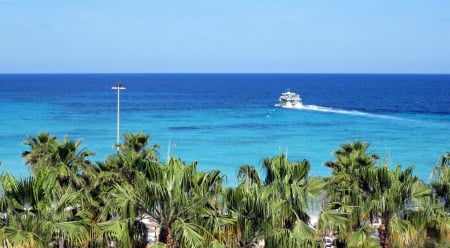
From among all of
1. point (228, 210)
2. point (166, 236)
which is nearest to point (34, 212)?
point (166, 236)

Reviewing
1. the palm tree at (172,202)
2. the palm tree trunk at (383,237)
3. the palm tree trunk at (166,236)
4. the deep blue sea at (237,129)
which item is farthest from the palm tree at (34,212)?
the deep blue sea at (237,129)

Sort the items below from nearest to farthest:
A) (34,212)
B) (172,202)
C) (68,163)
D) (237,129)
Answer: (34,212) < (172,202) < (68,163) < (237,129)

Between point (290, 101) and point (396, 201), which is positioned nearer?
point (396, 201)

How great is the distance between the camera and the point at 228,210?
13586 millimetres

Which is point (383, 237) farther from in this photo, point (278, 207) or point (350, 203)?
point (278, 207)

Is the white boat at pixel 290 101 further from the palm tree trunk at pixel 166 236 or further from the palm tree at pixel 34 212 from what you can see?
the palm tree at pixel 34 212

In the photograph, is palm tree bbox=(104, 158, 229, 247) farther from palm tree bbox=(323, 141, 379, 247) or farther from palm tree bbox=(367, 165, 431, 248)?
palm tree bbox=(367, 165, 431, 248)

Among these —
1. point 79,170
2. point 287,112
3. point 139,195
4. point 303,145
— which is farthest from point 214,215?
point 287,112

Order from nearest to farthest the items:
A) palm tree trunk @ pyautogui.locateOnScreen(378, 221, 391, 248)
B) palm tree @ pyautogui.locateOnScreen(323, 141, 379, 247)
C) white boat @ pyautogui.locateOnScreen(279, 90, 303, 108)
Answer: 1. palm tree @ pyautogui.locateOnScreen(323, 141, 379, 247)
2. palm tree trunk @ pyautogui.locateOnScreen(378, 221, 391, 248)
3. white boat @ pyautogui.locateOnScreen(279, 90, 303, 108)

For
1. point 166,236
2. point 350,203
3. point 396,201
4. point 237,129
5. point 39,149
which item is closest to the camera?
point 166,236

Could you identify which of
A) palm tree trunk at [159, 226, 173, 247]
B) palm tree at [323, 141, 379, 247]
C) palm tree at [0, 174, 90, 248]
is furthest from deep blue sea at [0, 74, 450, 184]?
palm tree at [0, 174, 90, 248]

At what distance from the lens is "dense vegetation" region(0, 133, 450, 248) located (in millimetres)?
12453

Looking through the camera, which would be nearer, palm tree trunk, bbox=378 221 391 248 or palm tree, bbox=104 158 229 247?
palm tree, bbox=104 158 229 247

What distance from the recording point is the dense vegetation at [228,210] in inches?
490
